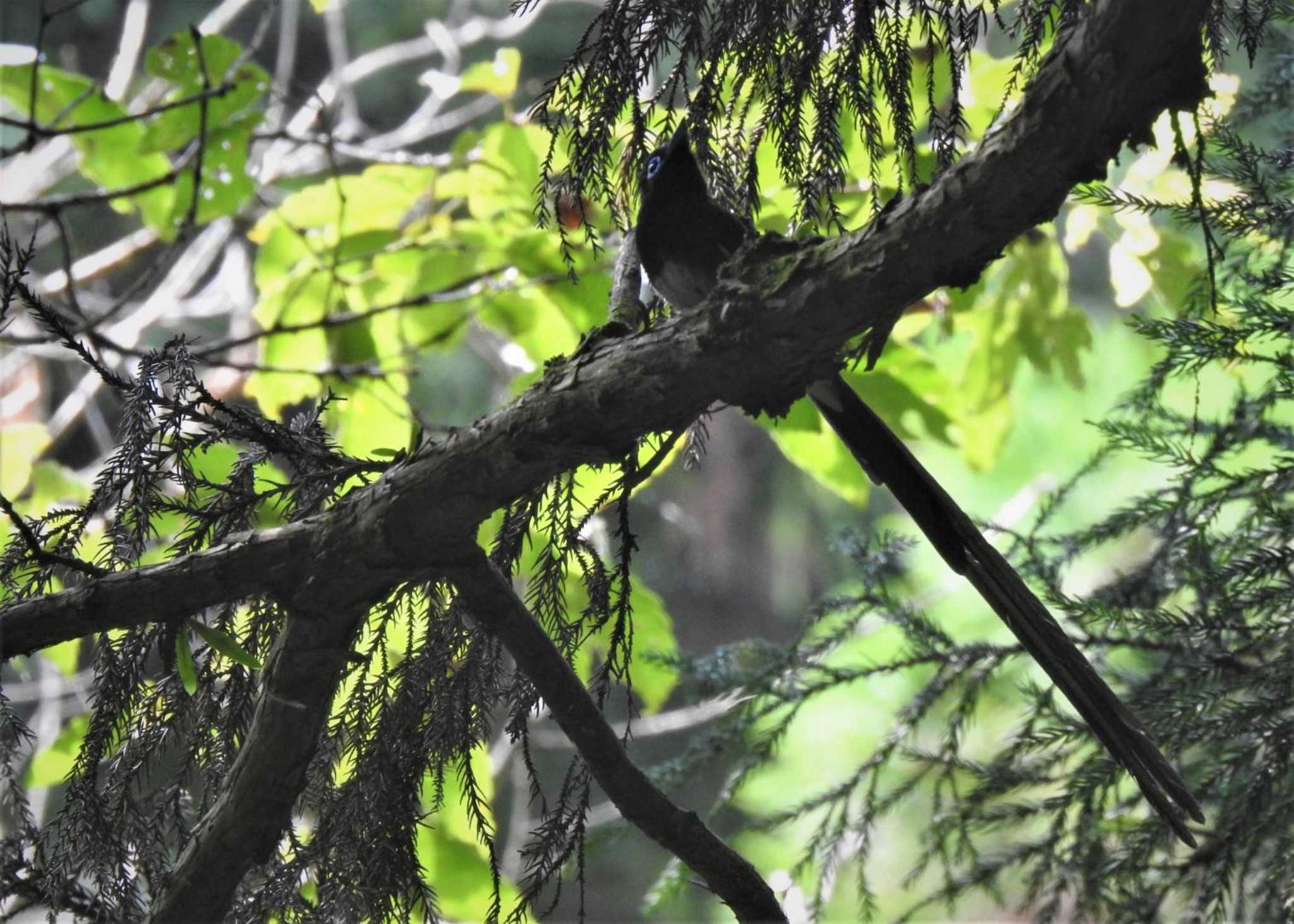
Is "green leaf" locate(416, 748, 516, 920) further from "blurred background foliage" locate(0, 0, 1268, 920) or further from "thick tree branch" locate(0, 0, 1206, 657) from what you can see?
"thick tree branch" locate(0, 0, 1206, 657)

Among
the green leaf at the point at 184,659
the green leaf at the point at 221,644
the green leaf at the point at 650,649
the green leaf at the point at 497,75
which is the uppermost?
the green leaf at the point at 497,75

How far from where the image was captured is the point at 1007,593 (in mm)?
1575

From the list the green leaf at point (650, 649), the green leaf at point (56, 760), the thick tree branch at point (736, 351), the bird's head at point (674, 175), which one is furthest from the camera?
the green leaf at point (650, 649)

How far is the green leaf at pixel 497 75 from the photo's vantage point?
2.65m

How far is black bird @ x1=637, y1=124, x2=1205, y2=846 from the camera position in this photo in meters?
1.39

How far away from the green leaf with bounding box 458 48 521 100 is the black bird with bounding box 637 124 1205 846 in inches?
31.5

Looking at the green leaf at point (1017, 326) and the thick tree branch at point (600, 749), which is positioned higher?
the green leaf at point (1017, 326)

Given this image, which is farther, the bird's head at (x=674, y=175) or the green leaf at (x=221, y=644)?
the bird's head at (x=674, y=175)

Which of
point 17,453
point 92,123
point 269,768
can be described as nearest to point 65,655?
point 17,453

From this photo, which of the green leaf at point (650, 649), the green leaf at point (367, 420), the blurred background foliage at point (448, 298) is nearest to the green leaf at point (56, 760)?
the blurred background foliage at point (448, 298)

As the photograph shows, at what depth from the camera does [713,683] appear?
243 centimetres

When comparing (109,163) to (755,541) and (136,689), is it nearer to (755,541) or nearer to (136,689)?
(136,689)

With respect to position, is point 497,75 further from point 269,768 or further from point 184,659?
point 269,768

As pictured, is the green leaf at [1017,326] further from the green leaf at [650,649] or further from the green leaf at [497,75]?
the green leaf at [497,75]
